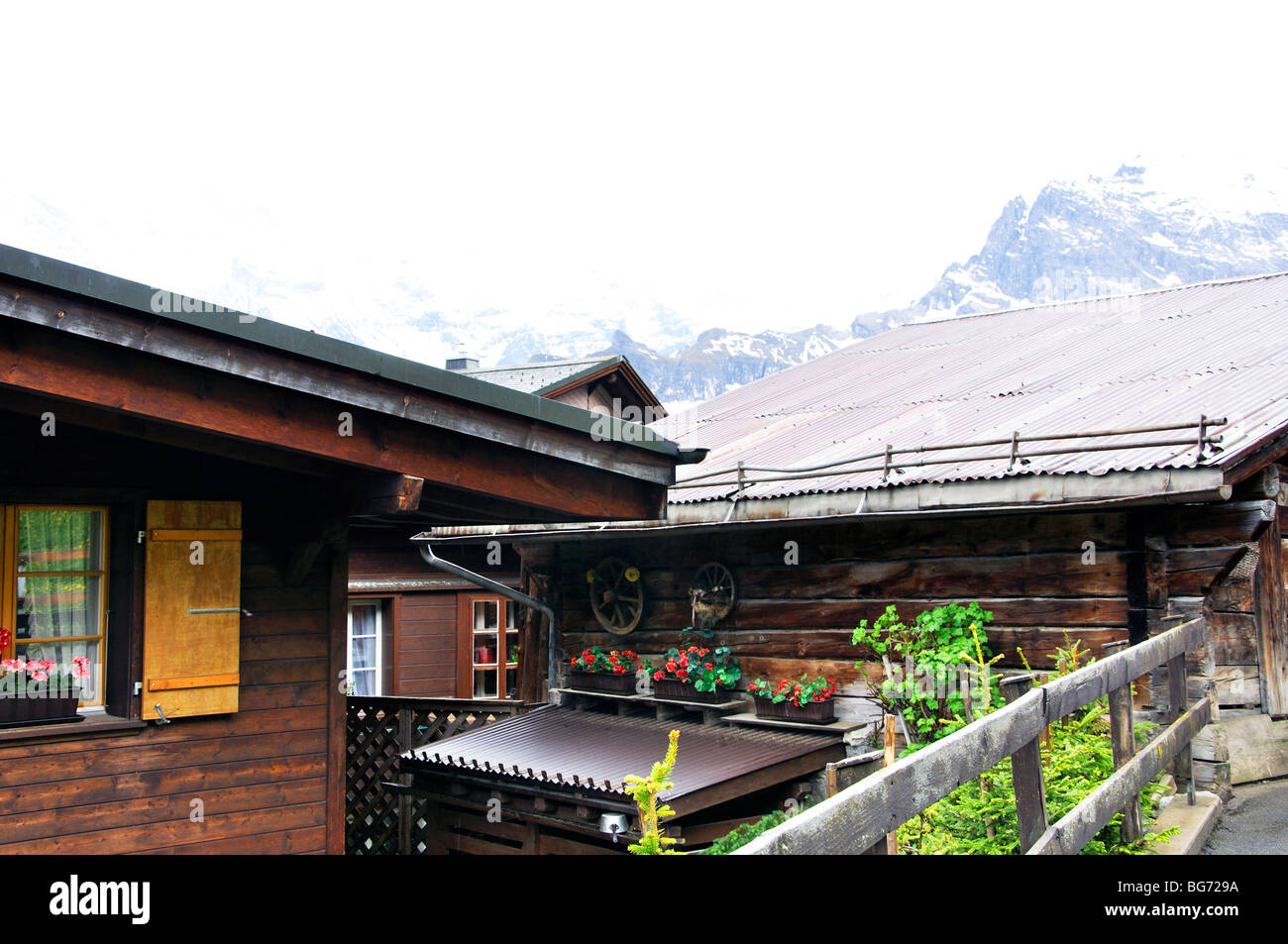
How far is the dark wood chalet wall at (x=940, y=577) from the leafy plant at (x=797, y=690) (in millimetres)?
165

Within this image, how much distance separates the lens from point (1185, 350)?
32.2 ft

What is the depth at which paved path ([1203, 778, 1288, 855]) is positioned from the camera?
542 centimetres

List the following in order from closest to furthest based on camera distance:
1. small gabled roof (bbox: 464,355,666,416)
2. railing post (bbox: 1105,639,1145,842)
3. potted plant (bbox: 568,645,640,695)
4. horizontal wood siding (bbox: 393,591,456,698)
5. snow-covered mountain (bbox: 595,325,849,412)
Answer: railing post (bbox: 1105,639,1145,842) → potted plant (bbox: 568,645,640,695) → horizontal wood siding (bbox: 393,591,456,698) → small gabled roof (bbox: 464,355,666,416) → snow-covered mountain (bbox: 595,325,849,412)

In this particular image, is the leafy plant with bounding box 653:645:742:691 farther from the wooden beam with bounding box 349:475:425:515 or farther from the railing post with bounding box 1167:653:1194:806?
the wooden beam with bounding box 349:475:425:515

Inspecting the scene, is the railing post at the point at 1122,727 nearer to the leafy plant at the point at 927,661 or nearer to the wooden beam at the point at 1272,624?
the leafy plant at the point at 927,661

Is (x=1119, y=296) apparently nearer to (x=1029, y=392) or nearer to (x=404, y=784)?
(x=1029, y=392)

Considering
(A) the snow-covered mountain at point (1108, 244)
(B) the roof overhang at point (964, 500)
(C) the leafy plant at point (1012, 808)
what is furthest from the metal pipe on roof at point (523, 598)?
(A) the snow-covered mountain at point (1108, 244)

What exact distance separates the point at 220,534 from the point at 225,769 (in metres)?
1.34

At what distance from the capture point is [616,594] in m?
10.8

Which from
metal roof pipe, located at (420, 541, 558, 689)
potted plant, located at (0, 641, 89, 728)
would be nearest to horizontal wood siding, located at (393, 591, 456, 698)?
metal roof pipe, located at (420, 541, 558, 689)

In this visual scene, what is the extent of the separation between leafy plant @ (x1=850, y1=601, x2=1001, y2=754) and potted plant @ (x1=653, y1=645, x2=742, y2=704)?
144 centimetres

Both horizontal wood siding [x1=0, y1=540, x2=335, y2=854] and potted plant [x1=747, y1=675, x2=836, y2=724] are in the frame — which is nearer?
horizontal wood siding [x1=0, y1=540, x2=335, y2=854]

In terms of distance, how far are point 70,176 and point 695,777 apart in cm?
12635
